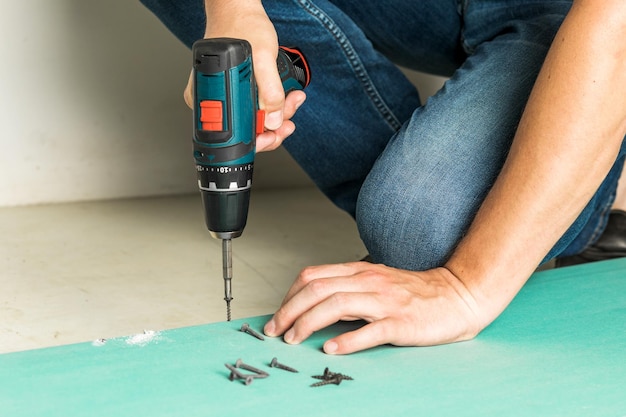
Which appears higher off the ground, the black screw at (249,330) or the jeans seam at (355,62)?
the jeans seam at (355,62)

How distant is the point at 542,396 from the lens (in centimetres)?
110

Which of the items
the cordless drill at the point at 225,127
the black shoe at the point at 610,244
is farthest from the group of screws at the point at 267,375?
the black shoe at the point at 610,244

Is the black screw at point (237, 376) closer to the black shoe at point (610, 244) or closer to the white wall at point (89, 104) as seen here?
the black shoe at point (610, 244)

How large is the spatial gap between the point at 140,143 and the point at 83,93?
0.81 feet

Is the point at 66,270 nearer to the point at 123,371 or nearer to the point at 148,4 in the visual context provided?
the point at 148,4

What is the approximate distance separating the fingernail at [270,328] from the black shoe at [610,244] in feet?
3.08

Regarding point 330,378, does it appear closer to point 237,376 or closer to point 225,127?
point 237,376

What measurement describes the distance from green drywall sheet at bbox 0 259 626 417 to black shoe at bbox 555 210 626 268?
0.57 metres

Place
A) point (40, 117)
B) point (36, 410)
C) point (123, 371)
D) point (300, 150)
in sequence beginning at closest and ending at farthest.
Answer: point (36, 410)
point (123, 371)
point (300, 150)
point (40, 117)

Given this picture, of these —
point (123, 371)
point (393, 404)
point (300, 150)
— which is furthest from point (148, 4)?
point (393, 404)

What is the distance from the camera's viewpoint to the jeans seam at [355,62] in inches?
69.5

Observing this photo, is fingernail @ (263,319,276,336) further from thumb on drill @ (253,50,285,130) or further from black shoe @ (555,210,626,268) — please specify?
black shoe @ (555,210,626,268)

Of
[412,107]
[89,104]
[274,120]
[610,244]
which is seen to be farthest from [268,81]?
[89,104]

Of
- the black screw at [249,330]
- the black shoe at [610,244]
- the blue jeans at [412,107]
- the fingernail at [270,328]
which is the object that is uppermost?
the blue jeans at [412,107]
